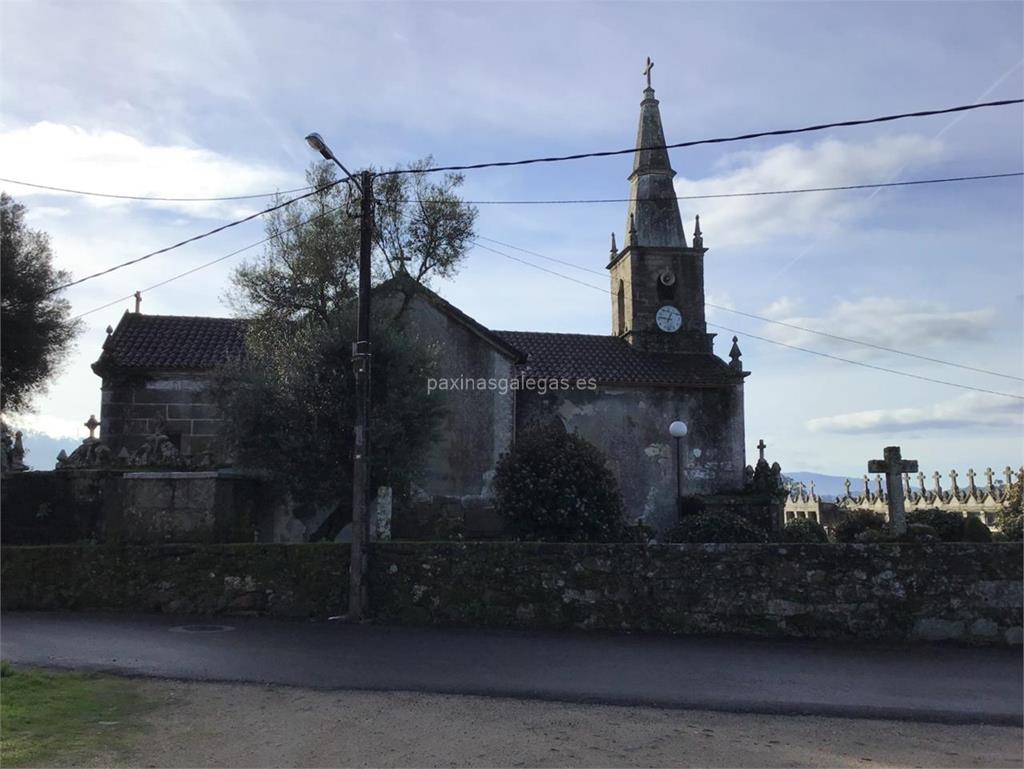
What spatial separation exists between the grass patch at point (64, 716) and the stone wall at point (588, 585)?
4.15 m

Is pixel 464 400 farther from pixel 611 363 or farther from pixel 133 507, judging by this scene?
pixel 133 507

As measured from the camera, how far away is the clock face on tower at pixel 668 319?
30203 mm

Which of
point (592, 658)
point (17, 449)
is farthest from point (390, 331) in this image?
point (17, 449)

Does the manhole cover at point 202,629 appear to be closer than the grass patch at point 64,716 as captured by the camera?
No

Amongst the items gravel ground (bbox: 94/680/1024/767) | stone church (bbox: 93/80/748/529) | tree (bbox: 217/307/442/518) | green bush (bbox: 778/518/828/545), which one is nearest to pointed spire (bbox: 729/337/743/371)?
stone church (bbox: 93/80/748/529)

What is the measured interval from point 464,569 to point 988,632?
741 centimetres

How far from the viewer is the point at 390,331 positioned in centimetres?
1681

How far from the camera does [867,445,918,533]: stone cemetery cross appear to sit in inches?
626

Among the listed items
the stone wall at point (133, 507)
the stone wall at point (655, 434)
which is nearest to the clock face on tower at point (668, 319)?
the stone wall at point (655, 434)

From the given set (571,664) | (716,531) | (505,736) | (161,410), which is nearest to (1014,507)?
(716,531)

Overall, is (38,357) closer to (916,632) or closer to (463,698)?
(463,698)

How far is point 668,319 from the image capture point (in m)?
30.3

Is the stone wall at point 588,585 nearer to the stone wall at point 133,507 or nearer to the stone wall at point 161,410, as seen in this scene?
the stone wall at point 133,507

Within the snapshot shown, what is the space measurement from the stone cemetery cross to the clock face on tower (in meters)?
14.2
